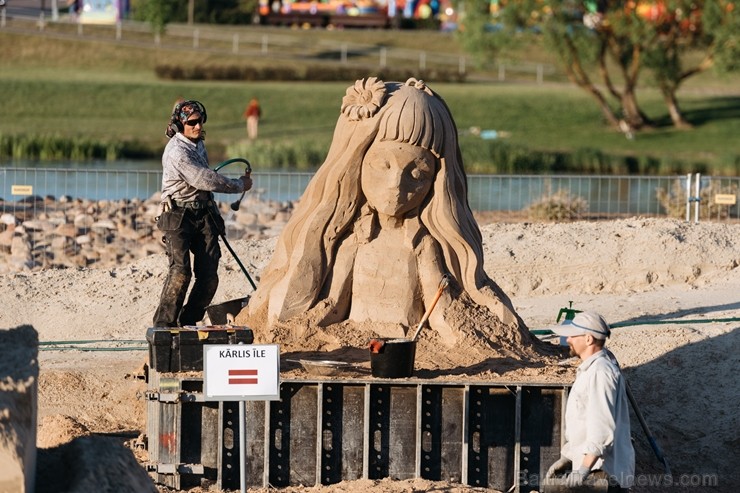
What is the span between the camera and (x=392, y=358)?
29.8 ft

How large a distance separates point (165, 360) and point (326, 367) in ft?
3.28

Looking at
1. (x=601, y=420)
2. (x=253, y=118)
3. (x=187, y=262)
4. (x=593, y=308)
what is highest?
(x=253, y=118)

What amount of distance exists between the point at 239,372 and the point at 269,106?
120 feet

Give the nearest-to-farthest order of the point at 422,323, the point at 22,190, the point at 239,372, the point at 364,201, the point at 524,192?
the point at 239,372, the point at 422,323, the point at 364,201, the point at 22,190, the point at 524,192

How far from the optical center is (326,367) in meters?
9.23

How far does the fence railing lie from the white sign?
35.3 ft

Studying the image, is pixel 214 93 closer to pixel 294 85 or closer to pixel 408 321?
pixel 294 85

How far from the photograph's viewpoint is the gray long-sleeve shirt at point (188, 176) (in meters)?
10.1

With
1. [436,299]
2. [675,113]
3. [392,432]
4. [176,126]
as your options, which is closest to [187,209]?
[176,126]

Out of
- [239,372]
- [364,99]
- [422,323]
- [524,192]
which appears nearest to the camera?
[239,372]

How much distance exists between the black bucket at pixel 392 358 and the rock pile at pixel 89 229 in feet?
27.8

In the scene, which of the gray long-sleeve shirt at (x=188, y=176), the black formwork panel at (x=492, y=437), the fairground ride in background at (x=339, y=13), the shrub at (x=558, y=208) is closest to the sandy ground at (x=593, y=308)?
the black formwork panel at (x=492, y=437)

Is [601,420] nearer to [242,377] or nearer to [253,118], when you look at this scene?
[242,377]

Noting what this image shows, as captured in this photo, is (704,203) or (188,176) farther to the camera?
(704,203)
